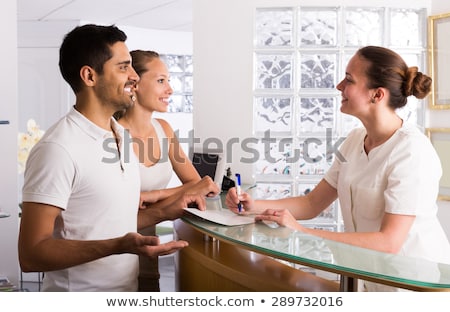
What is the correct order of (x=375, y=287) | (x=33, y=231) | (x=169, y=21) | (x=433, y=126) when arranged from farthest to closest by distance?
(x=169, y=21) < (x=433, y=126) < (x=375, y=287) < (x=33, y=231)

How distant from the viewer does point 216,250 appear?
2385mm

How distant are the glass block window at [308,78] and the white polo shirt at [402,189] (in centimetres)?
246

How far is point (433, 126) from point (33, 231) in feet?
12.5

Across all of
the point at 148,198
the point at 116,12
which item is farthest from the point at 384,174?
the point at 116,12

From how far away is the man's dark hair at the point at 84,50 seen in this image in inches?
78.6

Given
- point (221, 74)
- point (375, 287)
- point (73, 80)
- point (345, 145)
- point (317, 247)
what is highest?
point (221, 74)

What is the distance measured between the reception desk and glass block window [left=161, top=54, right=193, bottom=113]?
4612mm

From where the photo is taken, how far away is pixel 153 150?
9.00 ft

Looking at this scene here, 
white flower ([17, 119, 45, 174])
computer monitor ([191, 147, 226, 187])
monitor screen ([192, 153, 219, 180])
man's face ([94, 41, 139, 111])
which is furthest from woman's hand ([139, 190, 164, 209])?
white flower ([17, 119, 45, 174])

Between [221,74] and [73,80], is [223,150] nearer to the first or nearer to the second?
[221,74]

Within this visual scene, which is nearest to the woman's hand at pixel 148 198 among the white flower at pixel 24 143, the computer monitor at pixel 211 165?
the computer monitor at pixel 211 165

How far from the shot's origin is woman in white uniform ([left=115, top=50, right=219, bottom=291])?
102 inches

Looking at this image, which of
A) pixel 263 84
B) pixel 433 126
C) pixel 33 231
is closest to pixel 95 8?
pixel 263 84

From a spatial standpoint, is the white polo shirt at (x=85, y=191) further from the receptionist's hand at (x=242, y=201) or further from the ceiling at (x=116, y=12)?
the ceiling at (x=116, y=12)
